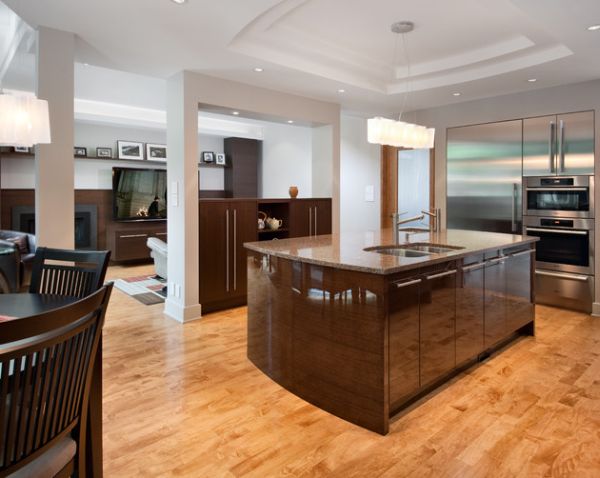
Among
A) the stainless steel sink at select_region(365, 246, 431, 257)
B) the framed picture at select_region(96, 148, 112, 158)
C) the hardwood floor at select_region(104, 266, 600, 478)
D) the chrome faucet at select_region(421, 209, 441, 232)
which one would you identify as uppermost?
the framed picture at select_region(96, 148, 112, 158)

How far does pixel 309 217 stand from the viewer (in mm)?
5469

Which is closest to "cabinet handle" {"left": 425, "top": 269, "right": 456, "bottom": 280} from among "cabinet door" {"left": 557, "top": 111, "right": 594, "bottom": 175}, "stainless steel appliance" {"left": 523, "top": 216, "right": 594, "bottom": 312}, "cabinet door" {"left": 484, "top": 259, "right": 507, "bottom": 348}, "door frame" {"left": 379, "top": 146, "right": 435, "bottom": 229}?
"cabinet door" {"left": 484, "top": 259, "right": 507, "bottom": 348}

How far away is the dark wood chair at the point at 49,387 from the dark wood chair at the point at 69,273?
100 centimetres

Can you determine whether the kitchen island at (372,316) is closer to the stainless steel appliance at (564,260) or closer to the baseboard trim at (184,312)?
the baseboard trim at (184,312)

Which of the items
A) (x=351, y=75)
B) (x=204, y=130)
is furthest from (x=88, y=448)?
(x=204, y=130)

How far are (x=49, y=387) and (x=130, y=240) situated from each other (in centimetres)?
705

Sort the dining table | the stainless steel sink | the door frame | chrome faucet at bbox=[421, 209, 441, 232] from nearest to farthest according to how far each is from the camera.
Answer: the dining table < the stainless steel sink < chrome faucet at bbox=[421, 209, 441, 232] < the door frame

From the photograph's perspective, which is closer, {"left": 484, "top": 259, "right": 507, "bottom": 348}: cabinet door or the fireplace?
{"left": 484, "top": 259, "right": 507, "bottom": 348}: cabinet door

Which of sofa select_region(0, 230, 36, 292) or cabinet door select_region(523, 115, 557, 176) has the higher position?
cabinet door select_region(523, 115, 557, 176)

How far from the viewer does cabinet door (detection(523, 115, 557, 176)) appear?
4.77m

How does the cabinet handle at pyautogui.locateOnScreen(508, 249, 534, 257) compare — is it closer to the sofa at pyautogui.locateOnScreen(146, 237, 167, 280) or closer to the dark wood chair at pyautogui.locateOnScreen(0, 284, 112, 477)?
the dark wood chair at pyautogui.locateOnScreen(0, 284, 112, 477)

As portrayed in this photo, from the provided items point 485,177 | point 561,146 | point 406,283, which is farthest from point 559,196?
point 406,283

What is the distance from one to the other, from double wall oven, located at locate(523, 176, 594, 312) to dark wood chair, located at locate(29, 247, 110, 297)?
4.60 m

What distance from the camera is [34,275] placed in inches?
91.6
